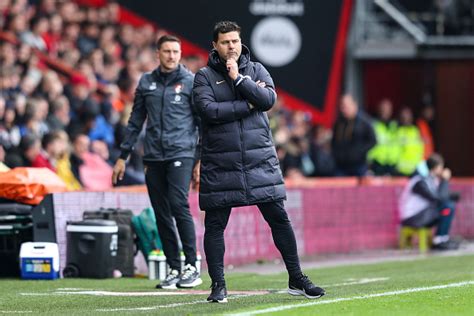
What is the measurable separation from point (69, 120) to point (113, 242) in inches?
211

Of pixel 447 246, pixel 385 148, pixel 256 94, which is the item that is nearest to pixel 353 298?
pixel 256 94

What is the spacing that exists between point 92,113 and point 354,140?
4.64 m

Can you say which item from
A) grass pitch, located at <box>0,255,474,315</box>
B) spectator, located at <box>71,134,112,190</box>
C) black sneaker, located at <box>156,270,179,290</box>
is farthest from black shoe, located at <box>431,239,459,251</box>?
black sneaker, located at <box>156,270,179,290</box>

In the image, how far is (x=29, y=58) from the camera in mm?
20188

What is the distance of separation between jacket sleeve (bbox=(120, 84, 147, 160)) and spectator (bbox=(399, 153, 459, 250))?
28.7 ft

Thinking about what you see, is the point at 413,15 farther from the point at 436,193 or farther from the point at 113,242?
the point at 113,242

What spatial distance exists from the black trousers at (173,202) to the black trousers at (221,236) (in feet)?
6.05

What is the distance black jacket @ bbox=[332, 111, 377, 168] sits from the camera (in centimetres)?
2241

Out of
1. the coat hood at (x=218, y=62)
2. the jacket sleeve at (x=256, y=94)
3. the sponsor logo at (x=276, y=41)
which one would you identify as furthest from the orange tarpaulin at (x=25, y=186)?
the sponsor logo at (x=276, y=41)

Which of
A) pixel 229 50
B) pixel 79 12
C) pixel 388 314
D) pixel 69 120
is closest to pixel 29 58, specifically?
pixel 69 120

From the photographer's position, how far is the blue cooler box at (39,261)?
14.3m

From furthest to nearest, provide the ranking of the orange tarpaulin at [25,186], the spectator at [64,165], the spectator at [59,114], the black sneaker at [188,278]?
the spectator at [59,114], the spectator at [64,165], the orange tarpaulin at [25,186], the black sneaker at [188,278]

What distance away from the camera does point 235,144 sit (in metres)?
10.8

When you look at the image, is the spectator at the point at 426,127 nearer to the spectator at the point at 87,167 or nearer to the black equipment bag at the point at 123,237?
the spectator at the point at 87,167
